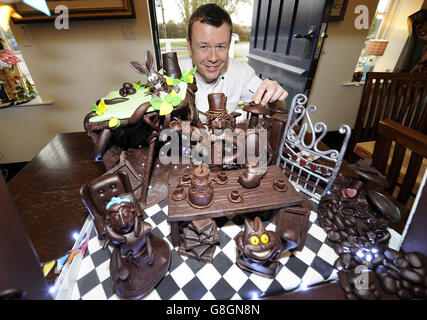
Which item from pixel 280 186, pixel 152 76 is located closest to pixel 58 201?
pixel 152 76

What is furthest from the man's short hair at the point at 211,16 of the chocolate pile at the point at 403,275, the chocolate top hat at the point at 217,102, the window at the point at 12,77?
the window at the point at 12,77

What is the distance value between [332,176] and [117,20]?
232cm

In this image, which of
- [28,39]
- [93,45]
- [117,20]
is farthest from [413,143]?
[28,39]

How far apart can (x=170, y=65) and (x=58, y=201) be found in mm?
977

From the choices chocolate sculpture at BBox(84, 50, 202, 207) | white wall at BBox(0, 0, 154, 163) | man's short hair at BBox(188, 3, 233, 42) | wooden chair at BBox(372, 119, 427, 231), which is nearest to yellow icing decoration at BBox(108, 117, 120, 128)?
chocolate sculpture at BBox(84, 50, 202, 207)

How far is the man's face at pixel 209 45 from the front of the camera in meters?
1.26

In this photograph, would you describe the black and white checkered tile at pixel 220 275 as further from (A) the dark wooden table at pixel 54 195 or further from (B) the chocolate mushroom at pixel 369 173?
(B) the chocolate mushroom at pixel 369 173

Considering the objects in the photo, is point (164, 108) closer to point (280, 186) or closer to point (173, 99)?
point (173, 99)

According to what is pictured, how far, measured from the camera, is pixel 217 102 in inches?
38.9

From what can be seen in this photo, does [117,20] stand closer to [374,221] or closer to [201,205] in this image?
[201,205]

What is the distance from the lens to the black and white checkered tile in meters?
0.76

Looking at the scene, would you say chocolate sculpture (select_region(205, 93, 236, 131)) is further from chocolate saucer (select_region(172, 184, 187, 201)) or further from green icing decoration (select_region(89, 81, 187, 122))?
chocolate saucer (select_region(172, 184, 187, 201))

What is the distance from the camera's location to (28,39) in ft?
6.53
